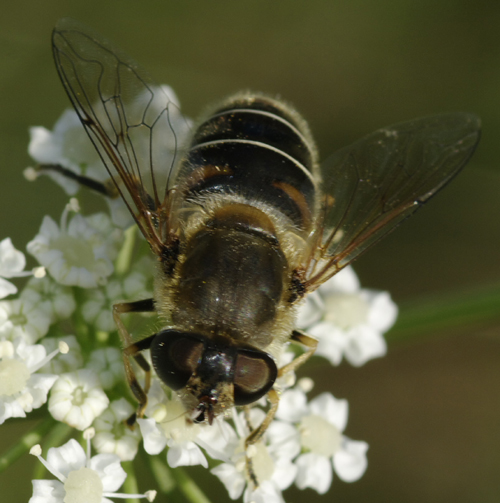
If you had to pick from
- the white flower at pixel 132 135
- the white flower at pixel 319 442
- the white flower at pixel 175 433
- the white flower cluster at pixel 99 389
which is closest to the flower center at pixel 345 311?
the white flower cluster at pixel 99 389

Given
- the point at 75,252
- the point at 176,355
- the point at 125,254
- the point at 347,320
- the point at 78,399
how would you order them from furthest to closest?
the point at 347,320, the point at 125,254, the point at 75,252, the point at 78,399, the point at 176,355

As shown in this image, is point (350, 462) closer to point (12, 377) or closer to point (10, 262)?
point (12, 377)

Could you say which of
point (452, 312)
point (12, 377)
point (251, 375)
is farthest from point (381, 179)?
point (12, 377)

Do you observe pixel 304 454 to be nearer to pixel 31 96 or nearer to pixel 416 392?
pixel 416 392

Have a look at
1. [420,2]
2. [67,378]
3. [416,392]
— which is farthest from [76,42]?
[416,392]

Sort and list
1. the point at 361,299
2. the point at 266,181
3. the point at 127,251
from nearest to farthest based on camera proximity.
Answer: the point at 266,181 < the point at 127,251 < the point at 361,299

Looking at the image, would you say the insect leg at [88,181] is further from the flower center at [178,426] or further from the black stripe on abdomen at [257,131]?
the flower center at [178,426]
